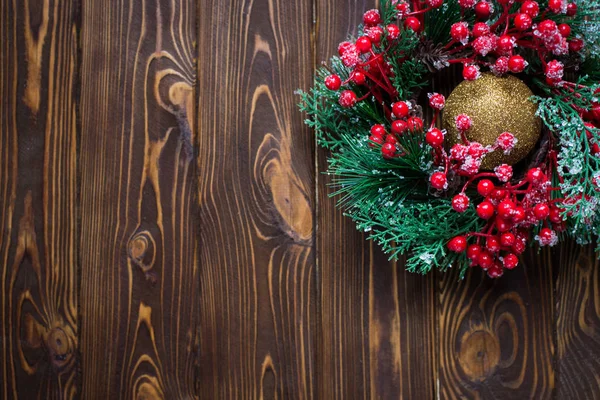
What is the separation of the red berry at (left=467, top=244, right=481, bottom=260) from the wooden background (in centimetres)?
14

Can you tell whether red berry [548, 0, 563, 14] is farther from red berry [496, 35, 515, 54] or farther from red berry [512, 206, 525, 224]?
red berry [512, 206, 525, 224]

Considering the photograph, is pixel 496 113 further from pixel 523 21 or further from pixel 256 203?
pixel 256 203

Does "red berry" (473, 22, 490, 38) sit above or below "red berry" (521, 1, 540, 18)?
below

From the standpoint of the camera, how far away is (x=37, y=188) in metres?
1.01

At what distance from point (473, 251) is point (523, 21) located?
32 centimetres

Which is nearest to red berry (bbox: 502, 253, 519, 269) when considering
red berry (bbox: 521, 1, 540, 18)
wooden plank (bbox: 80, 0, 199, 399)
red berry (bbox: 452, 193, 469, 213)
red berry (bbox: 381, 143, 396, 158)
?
red berry (bbox: 452, 193, 469, 213)

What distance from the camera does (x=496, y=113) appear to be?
2.60 feet

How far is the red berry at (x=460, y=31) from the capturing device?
0.79 m

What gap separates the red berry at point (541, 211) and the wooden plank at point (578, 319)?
0.65 ft

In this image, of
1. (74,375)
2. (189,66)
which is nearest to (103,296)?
(74,375)

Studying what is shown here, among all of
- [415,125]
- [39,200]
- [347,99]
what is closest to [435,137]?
[415,125]

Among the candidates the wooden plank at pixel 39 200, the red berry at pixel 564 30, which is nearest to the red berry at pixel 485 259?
the red berry at pixel 564 30

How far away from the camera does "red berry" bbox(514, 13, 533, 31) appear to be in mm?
785

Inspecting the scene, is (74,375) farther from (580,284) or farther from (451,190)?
(580,284)
